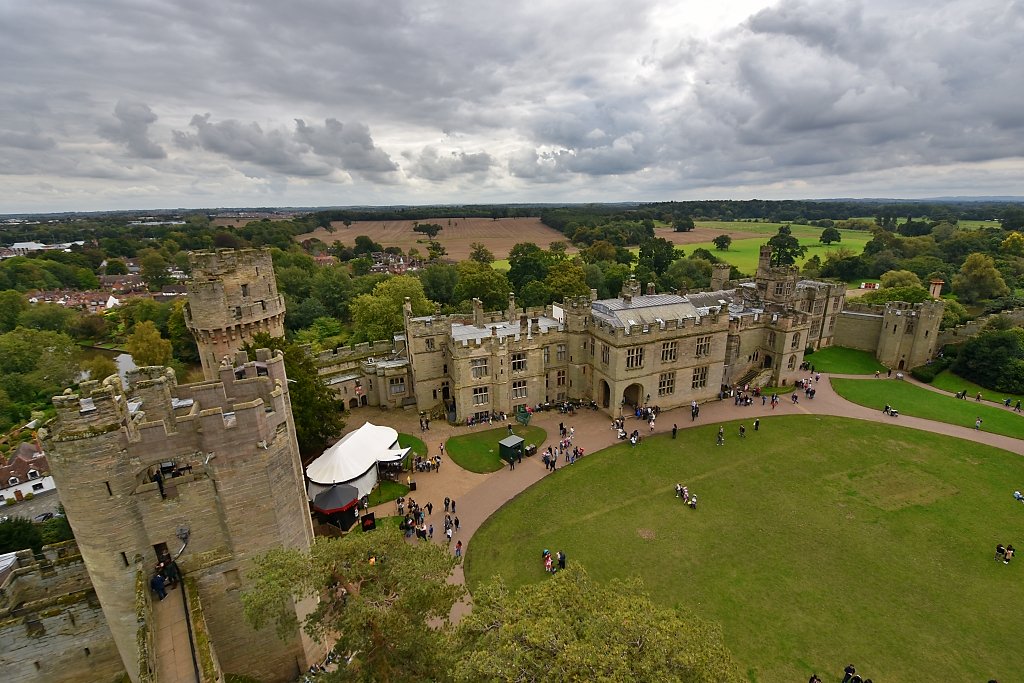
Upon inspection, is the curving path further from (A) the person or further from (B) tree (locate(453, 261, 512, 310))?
(B) tree (locate(453, 261, 512, 310))

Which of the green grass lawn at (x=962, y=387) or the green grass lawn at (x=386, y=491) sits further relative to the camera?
the green grass lawn at (x=962, y=387)

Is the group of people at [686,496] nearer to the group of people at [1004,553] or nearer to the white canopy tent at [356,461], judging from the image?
the group of people at [1004,553]

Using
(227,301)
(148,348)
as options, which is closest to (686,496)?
(227,301)

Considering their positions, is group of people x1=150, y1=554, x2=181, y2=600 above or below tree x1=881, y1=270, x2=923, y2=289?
above

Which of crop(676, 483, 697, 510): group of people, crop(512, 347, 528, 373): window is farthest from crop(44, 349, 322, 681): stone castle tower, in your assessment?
crop(512, 347, 528, 373): window

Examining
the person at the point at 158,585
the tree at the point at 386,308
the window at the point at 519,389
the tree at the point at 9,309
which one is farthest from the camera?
the tree at the point at 9,309

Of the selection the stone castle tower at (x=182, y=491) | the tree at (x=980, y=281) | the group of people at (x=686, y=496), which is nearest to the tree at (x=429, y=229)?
the tree at (x=980, y=281)
